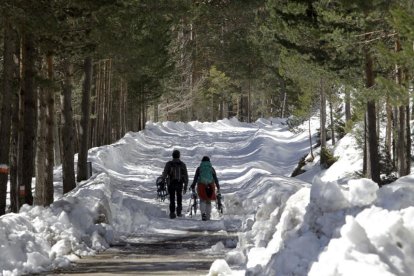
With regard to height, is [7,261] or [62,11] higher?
[62,11]

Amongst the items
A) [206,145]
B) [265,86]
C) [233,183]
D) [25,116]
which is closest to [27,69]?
[25,116]

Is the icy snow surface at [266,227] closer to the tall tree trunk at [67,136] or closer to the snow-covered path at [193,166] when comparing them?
the snow-covered path at [193,166]

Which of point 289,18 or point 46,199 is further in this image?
point 289,18

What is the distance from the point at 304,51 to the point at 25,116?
11226mm

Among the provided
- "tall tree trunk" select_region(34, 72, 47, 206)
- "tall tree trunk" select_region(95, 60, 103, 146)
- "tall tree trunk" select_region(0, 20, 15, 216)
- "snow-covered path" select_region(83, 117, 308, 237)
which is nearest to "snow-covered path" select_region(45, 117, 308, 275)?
"snow-covered path" select_region(83, 117, 308, 237)

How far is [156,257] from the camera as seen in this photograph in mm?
10789

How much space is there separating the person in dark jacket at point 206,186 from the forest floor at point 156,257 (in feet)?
8.69

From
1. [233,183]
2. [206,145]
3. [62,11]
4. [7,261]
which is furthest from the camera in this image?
[206,145]

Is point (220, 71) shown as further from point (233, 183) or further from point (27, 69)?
point (27, 69)

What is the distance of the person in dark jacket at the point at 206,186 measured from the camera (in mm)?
16656

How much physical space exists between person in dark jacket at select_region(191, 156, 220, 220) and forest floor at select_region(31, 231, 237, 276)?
8.69 feet

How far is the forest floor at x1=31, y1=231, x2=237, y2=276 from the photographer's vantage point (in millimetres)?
9281

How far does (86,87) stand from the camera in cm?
2300

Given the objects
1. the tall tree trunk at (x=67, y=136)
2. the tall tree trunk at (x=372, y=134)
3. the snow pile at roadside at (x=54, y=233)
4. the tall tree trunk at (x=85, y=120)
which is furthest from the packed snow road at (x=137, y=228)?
the tall tree trunk at (x=372, y=134)
